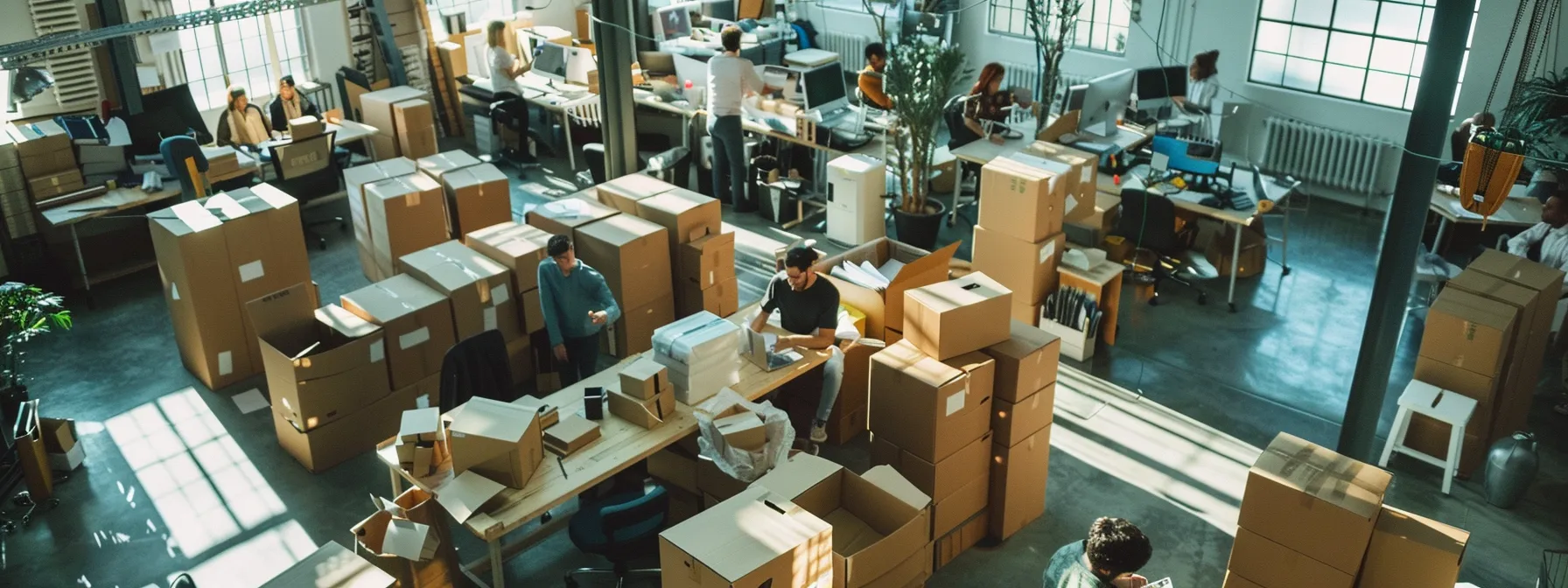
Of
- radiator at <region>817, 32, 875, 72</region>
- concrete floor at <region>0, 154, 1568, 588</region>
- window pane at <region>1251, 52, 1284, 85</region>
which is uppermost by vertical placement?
window pane at <region>1251, 52, 1284, 85</region>

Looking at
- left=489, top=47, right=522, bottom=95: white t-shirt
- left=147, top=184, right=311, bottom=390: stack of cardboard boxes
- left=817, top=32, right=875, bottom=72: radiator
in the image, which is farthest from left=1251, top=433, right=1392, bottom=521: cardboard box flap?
left=817, top=32, right=875, bottom=72: radiator

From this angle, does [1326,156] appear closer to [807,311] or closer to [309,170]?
[807,311]

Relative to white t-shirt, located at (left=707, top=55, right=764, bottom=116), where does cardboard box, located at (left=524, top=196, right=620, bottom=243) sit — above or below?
below

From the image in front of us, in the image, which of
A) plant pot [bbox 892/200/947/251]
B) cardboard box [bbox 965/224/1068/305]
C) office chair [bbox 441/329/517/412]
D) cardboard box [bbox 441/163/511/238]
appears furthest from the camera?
plant pot [bbox 892/200/947/251]

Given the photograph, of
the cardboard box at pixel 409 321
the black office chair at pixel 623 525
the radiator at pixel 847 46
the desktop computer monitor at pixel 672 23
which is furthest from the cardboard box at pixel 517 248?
the radiator at pixel 847 46

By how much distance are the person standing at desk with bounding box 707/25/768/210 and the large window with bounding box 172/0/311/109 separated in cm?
431

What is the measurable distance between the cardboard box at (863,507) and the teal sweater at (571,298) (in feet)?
5.20

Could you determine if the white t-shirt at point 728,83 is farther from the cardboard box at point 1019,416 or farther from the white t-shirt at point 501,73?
the cardboard box at point 1019,416

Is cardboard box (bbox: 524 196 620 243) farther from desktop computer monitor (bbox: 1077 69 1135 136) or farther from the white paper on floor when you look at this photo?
desktop computer monitor (bbox: 1077 69 1135 136)

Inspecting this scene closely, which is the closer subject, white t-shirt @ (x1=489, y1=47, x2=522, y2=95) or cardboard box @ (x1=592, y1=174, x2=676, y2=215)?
cardboard box @ (x1=592, y1=174, x2=676, y2=215)

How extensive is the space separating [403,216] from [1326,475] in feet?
18.2

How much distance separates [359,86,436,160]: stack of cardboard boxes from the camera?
9.39 metres

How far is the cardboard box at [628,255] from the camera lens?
6535 mm

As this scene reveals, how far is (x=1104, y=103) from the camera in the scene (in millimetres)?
8680
